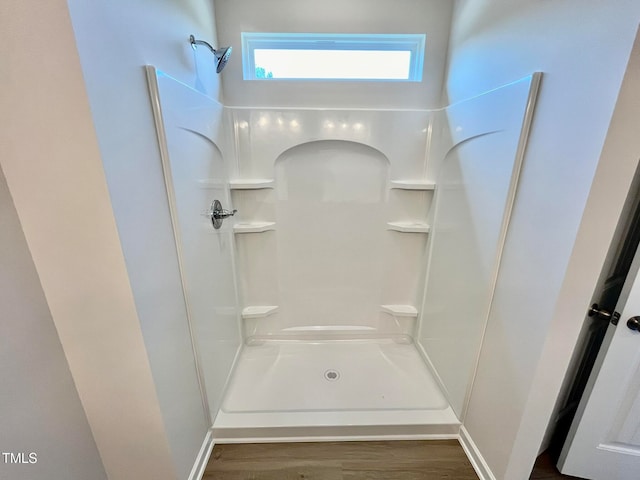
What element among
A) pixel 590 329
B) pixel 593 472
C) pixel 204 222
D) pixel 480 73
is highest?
pixel 480 73

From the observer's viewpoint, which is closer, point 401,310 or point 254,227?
point 254,227

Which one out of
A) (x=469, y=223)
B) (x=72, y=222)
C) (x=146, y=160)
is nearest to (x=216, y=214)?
(x=146, y=160)

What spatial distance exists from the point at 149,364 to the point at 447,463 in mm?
1531

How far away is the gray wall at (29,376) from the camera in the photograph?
0.72 metres

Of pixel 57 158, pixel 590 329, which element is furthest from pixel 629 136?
pixel 57 158

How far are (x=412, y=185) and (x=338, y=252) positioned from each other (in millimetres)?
718

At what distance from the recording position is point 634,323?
39.4 inches

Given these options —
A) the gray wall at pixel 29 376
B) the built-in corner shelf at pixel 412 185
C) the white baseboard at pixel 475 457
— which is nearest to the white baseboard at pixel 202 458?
the gray wall at pixel 29 376

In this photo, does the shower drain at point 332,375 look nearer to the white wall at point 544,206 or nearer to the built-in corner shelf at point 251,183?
the white wall at point 544,206

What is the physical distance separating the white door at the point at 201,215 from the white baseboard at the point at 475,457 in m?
1.40

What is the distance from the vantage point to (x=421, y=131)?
179cm

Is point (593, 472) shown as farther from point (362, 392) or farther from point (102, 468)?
point (102, 468)

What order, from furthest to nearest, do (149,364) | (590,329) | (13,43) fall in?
(590,329) < (149,364) < (13,43)

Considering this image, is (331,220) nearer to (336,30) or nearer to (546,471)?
(336,30)
